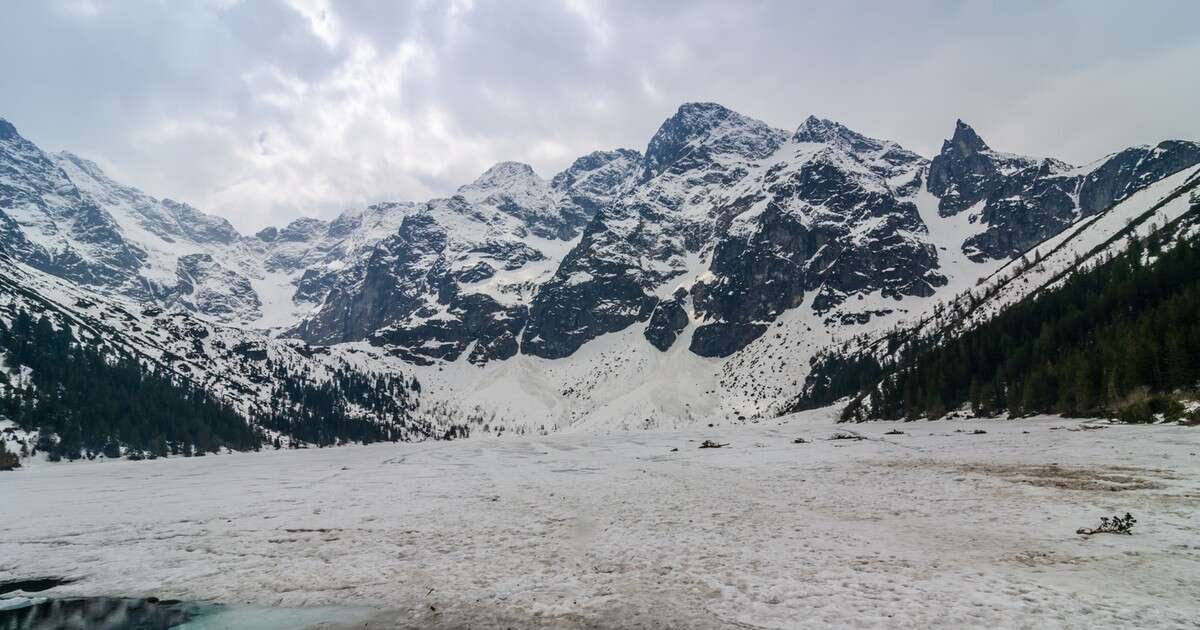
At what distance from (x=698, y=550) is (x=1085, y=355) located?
93.1 metres

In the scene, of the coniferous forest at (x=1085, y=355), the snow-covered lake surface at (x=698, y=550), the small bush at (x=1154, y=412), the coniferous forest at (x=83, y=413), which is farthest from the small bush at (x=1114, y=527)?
the coniferous forest at (x=83, y=413)

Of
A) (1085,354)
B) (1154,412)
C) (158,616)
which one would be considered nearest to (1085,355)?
(1085,354)

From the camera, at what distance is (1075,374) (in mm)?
77500

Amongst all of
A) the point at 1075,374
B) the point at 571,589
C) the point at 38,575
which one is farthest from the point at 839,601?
the point at 1075,374

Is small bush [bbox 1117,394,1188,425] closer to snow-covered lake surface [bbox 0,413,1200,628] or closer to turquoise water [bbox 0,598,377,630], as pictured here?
snow-covered lake surface [bbox 0,413,1200,628]

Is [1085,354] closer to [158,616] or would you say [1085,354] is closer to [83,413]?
[158,616]

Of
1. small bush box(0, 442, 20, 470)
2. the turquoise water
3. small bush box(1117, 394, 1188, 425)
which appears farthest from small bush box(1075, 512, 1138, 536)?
small bush box(0, 442, 20, 470)

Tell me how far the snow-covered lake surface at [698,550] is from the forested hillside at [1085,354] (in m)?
41.9

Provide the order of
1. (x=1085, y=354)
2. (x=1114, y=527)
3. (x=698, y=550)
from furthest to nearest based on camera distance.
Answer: (x=1085, y=354), (x=698, y=550), (x=1114, y=527)

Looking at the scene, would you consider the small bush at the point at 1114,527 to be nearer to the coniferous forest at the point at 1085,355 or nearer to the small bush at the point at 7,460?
the coniferous forest at the point at 1085,355

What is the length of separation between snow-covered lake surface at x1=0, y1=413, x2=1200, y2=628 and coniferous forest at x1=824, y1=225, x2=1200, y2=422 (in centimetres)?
4155

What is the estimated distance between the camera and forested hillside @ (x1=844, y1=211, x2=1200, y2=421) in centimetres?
6391

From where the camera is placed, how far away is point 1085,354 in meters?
83.2

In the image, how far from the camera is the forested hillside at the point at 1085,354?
63.9 m
